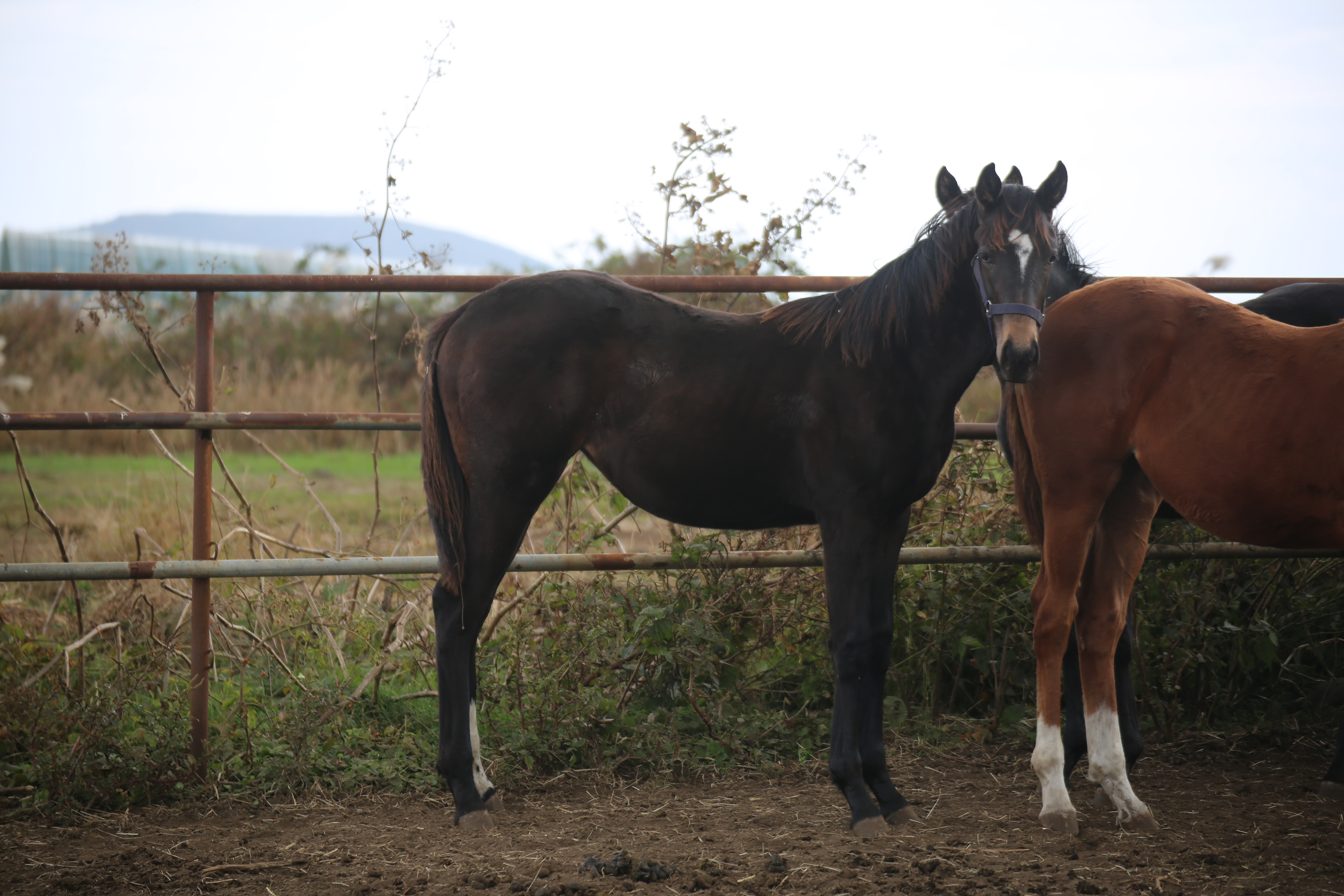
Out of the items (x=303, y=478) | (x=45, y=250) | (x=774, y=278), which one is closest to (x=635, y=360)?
(x=774, y=278)

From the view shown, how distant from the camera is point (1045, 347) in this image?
2939 mm

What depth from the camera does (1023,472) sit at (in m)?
3.12

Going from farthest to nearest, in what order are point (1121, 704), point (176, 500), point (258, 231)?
point (258, 231), point (176, 500), point (1121, 704)

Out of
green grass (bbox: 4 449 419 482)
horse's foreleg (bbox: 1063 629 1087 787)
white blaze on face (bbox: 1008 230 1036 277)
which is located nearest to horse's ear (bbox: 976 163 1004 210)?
white blaze on face (bbox: 1008 230 1036 277)

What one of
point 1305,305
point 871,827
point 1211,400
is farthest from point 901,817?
point 1305,305

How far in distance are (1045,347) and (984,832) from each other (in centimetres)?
147

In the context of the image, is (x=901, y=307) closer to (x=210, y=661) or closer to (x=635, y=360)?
(x=635, y=360)

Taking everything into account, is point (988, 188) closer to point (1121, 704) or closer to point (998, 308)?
point (998, 308)

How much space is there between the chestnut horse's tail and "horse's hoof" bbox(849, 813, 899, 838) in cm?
105

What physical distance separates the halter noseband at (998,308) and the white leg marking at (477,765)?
78.0 inches

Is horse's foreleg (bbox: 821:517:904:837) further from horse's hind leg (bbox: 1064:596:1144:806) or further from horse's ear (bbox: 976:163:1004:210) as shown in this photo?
horse's ear (bbox: 976:163:1004:210)

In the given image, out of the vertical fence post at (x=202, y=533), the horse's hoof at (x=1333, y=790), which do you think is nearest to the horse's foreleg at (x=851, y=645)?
the horse's hoof at (x=1333, y=790)

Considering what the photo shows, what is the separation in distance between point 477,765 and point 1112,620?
6.70ft

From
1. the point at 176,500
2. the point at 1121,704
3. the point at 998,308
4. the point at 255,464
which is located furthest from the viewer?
the point at 255,464
